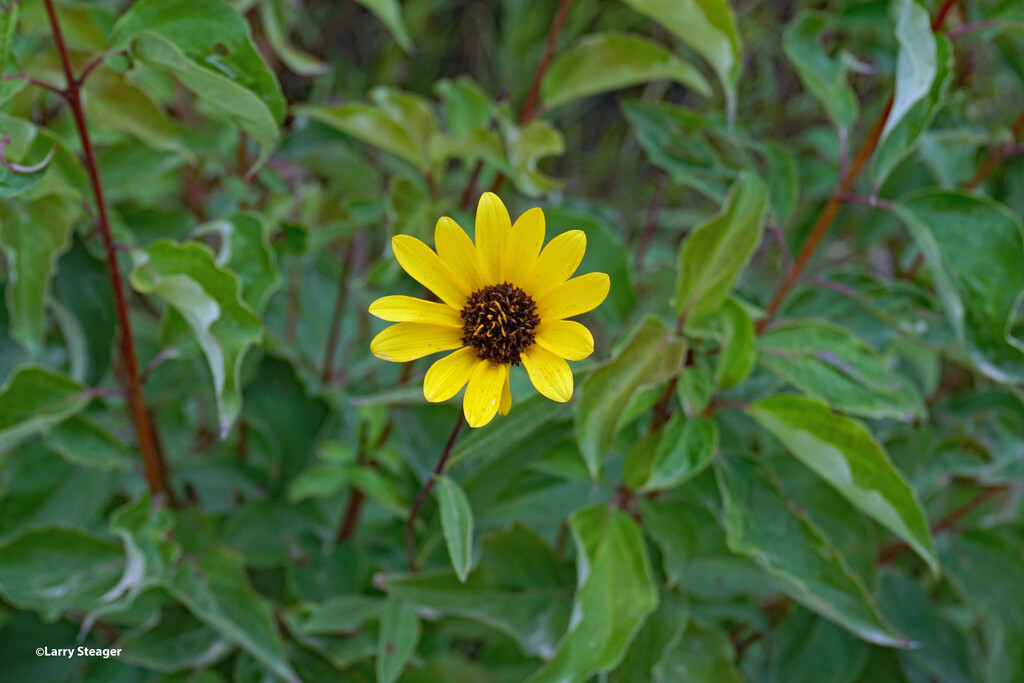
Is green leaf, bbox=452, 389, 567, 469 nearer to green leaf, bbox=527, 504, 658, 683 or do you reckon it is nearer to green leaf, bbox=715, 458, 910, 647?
green leaf, bbox=527, 504, 658, 683

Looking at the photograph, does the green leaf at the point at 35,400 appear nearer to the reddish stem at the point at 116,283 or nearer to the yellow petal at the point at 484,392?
the reddish stem at the point at 116,283

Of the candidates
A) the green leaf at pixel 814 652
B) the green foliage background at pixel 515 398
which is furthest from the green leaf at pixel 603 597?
the green leaf at pixel 814 652

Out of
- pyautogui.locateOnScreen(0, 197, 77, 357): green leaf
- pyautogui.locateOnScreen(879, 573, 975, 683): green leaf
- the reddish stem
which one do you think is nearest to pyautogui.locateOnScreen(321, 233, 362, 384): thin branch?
the reddish stem

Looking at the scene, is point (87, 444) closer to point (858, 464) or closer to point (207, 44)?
point (207, 44)

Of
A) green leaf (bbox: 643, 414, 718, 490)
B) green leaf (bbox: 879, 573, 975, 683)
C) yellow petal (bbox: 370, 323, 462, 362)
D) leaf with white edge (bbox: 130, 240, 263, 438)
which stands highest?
yellow petal (bbox: 370, 323, 462, 362)

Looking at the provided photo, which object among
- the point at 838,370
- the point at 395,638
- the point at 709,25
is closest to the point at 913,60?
the point at 709,25
